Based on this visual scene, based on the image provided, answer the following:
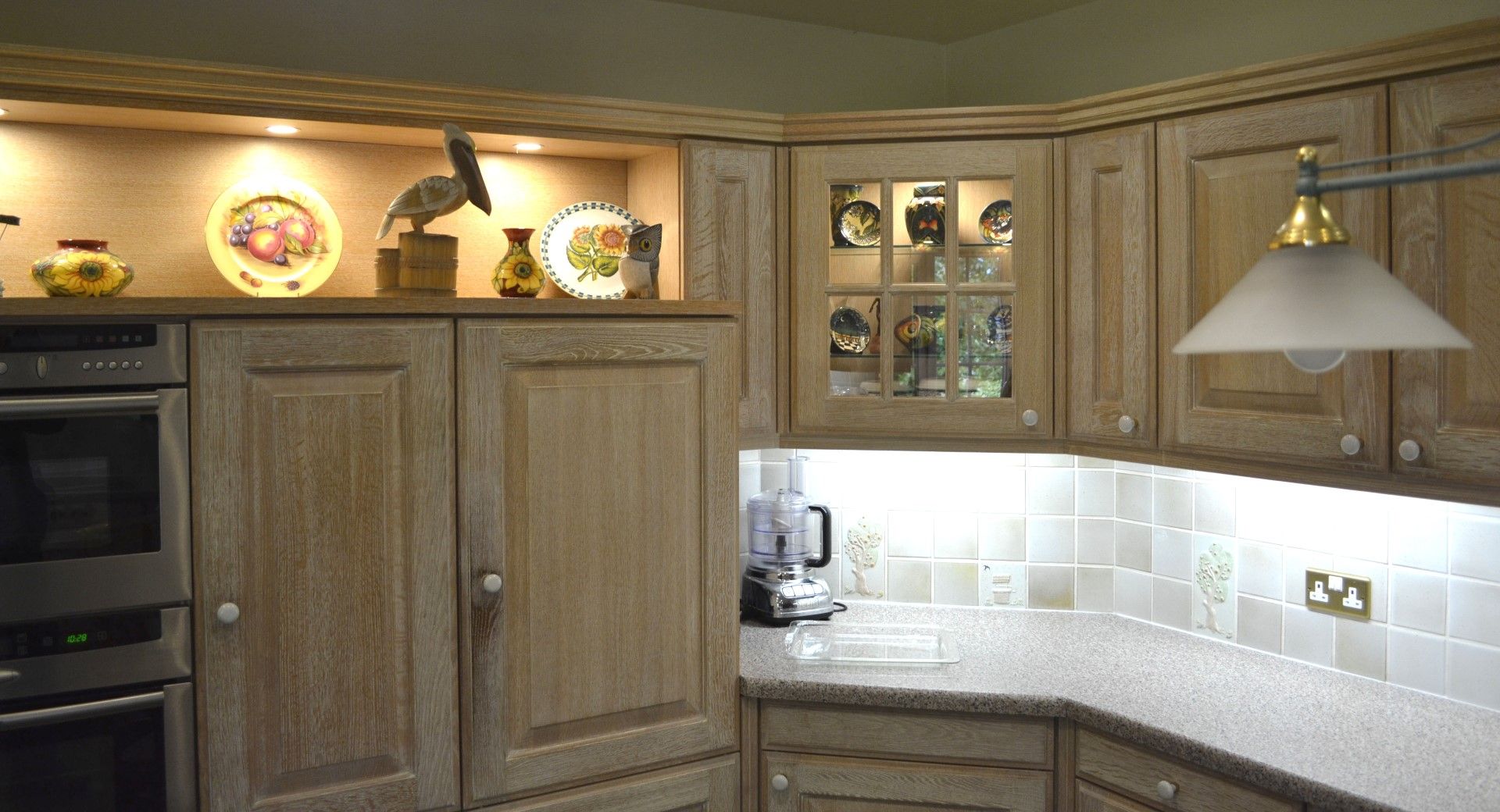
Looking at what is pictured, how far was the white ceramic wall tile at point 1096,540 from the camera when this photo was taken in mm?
2885

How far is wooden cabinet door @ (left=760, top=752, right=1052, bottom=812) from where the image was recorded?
2.30 metres

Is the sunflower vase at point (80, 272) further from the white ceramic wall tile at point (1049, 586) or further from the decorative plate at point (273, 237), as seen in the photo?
the white ceramic wall tile at point (1049, 586)

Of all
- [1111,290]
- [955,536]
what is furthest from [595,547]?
[1111,290]

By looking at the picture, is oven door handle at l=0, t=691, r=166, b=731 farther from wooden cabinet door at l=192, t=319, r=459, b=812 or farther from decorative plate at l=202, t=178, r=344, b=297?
decorative plate at l=202, t=178, r=344, b=297

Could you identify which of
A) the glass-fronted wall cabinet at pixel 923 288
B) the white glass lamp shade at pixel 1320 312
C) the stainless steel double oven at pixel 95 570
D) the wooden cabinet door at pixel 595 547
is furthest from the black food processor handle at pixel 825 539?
the white glass lamp shade at pixel 1320 312

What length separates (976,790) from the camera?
2314 mm

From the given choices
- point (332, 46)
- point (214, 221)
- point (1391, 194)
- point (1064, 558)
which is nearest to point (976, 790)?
point (1064, 558)

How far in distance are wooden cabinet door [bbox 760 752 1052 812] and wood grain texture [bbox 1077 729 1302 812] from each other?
0.12 m

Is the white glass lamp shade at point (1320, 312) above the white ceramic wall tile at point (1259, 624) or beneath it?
above

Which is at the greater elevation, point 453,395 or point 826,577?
point 453,395

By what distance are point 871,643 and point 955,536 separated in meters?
0.52

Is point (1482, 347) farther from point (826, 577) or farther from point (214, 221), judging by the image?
point (214, 221)

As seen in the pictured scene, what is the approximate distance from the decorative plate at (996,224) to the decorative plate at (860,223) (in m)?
0.25

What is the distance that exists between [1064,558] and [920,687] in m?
0.80
